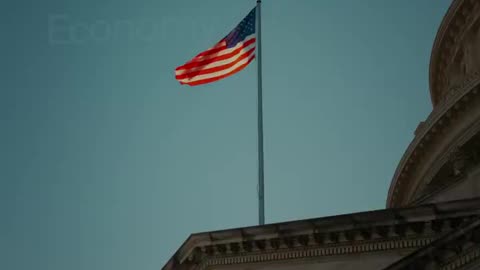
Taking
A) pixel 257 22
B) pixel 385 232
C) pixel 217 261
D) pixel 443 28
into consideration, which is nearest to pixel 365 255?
pixel 385 232

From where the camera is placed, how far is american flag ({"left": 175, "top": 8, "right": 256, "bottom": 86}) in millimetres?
31750

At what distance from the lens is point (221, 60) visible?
105 feet

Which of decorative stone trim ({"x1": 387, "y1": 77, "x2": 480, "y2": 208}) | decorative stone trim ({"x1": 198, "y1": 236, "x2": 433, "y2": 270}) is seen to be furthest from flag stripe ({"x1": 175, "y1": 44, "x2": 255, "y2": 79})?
decorative stone trim ({"x1": 198, "y1": 236, "x2": 433, "y2": 270})

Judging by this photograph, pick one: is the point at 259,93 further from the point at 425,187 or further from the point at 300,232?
the point at 300,232

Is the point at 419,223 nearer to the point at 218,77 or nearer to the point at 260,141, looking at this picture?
the point at 260,141

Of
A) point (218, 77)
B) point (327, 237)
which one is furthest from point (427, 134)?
point (327, 237)

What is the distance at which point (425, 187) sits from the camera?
34.2m

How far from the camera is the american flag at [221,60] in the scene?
31750mm

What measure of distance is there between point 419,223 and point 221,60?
13.0m

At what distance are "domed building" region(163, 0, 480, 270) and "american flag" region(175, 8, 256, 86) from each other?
23.1 feet

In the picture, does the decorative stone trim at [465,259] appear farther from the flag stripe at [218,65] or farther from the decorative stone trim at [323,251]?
the flag stripe at [218,65]

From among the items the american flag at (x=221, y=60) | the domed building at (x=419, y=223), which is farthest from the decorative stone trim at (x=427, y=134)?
the american flag at (x=221, y=60)

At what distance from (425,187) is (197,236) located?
13817mm

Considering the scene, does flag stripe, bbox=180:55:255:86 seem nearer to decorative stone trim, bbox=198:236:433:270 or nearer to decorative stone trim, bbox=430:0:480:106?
decorative stone trim, bbox=198:236:433:270
